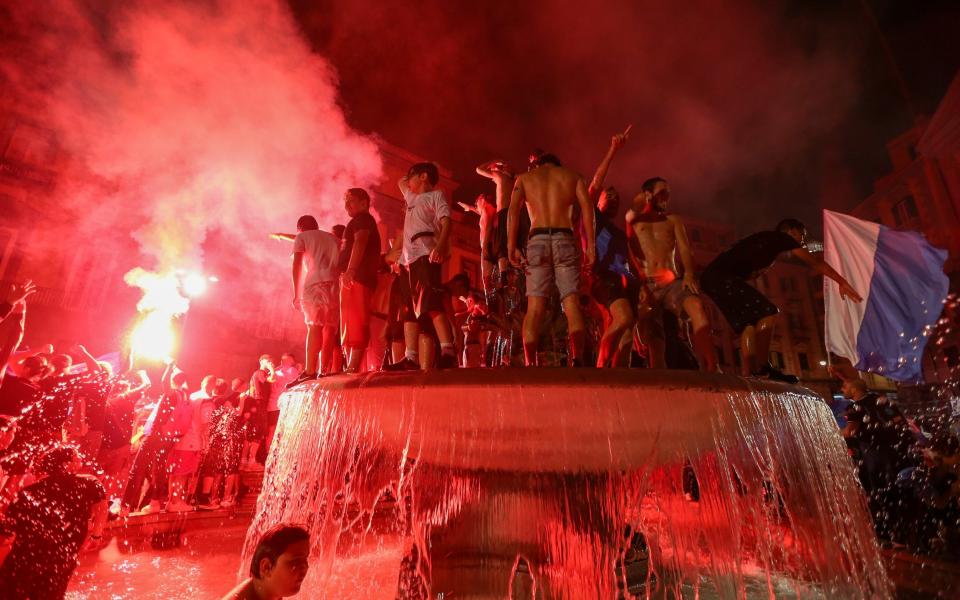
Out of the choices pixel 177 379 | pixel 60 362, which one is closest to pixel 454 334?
pixel 60 362

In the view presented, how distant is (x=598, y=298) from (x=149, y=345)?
18.6 m

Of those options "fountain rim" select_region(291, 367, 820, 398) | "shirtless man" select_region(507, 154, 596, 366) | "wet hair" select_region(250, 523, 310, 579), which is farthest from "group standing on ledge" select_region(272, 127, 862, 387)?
"wet hair" select_region(250, 523, 310, 579)

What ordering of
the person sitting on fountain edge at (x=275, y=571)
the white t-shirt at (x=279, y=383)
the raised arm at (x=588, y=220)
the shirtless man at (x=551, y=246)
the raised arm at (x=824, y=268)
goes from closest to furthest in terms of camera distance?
the person sitting on fountain edge at (x=275, y=571) < the shirtless man at (x=551, y=246) < the raised arm at (x=588, y=220) < the raised arm at (x=824, y=268) < the white t-shirt at (x=279, y=383)

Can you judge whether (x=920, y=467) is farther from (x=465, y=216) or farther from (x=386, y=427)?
(x=465, y=216)

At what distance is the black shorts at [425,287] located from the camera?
14.1 feet

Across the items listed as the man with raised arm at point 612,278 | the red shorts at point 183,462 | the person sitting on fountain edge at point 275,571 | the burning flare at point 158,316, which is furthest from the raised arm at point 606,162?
the burning flare at point 158,316

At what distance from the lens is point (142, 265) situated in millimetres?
20469

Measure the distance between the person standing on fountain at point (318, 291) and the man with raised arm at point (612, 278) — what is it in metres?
2.78

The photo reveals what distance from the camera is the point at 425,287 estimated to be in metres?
4.38

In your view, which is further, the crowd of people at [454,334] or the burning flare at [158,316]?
the burning flare at [158,316]

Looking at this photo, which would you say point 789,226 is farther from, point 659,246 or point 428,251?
point 428,251

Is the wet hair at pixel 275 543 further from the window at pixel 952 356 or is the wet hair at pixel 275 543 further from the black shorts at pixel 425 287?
the window at pixel 952 356

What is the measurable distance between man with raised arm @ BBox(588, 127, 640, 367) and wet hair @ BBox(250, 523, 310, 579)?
8.83 ft

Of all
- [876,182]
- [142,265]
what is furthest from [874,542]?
[876,182]
